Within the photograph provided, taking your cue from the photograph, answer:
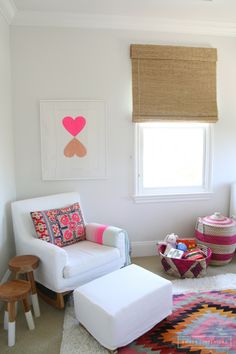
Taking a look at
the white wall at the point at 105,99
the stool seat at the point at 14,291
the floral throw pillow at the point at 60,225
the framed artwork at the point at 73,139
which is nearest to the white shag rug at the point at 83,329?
the stool seat at the point at 14,291

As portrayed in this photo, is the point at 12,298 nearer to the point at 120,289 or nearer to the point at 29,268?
the point at 29,268

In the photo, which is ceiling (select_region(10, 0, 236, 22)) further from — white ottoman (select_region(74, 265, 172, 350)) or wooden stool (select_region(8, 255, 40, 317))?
white ottoman (select_region(74, 265, 172, 350))

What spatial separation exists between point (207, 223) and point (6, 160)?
7.19ft

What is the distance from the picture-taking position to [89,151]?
2973 mm

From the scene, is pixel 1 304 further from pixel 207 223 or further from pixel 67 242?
pixel 207 223

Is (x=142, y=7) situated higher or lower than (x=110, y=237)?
higher

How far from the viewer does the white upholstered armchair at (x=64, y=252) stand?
81.0 inches

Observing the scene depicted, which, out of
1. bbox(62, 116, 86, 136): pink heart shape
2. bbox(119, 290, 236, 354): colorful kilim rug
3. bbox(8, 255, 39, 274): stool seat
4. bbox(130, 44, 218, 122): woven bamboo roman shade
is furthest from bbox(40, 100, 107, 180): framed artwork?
bbox(119, 290, 236, 354): colorful kilim rug

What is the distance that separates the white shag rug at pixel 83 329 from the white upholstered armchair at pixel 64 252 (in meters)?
0.18

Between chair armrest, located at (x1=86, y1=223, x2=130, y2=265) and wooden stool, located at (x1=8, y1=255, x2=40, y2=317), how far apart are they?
0.61m

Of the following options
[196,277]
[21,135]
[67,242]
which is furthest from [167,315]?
[21,135]

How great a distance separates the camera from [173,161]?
3.25 metres

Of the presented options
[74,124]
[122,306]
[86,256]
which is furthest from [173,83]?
[122,306]

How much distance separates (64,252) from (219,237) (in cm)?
169
